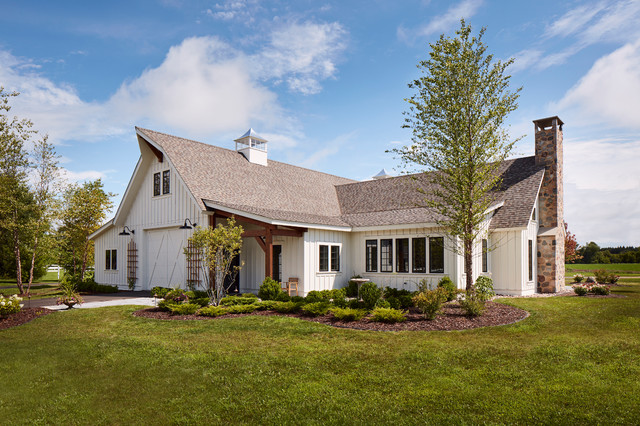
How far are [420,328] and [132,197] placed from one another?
17297mm

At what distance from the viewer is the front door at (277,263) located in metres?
19.4

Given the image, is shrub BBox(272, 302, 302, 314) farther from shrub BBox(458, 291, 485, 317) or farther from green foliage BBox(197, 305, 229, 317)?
shrub BBox(458, 291, 485, 317)

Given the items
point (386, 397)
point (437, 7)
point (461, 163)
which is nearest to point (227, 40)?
point (437, 7)

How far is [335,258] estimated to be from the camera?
63.4 ft

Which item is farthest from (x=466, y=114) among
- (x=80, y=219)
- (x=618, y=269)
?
(x=618, y=269)

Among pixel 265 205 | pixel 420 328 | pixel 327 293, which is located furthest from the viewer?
pixel 265 205

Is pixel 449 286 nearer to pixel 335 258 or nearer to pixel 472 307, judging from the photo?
pixel 472 307

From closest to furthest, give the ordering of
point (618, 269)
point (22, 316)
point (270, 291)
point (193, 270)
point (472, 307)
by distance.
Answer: point (472, 307) < point (22, 316) < point (270, 291) < point (193, 270) < point (618, 269)

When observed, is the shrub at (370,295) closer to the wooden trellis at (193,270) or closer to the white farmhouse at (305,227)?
the white farmhouse at (305,227)

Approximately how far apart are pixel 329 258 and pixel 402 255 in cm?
310

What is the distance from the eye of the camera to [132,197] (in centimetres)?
2234

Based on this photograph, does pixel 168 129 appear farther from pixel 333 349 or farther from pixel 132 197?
pixel 333 349

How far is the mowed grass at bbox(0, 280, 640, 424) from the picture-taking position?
5.56 m

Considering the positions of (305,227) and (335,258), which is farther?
(335,258)
